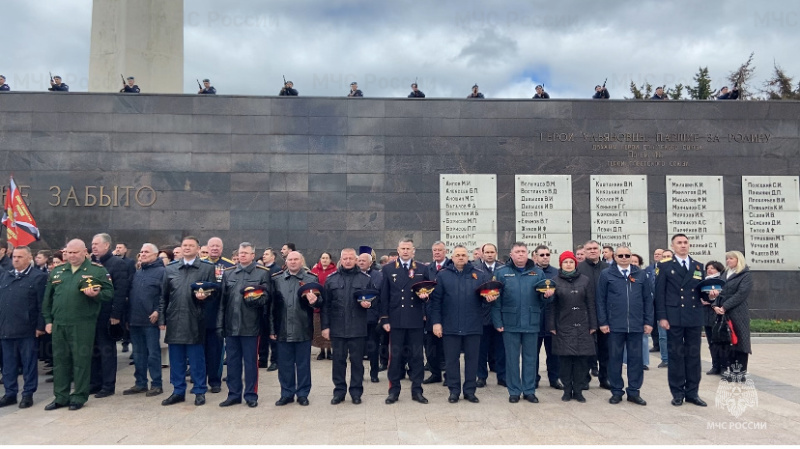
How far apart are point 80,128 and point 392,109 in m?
7.14

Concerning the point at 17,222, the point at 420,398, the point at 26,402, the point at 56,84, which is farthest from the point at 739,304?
the point at 56,84

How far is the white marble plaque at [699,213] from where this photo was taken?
1321 centimetres

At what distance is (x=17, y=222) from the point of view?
35.4 feet

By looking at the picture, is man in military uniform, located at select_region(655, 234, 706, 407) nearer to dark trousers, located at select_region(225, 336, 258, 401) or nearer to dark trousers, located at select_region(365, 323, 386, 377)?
dark trousers, located at select_region(365, 323, 386, 377)

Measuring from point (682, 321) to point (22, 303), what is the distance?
24.7 feet

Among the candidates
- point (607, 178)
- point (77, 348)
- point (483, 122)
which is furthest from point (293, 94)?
Answer: point (77, 348)

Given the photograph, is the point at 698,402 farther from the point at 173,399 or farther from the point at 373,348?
the point at 173,399

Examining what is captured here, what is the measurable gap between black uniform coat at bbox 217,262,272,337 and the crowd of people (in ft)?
0.05

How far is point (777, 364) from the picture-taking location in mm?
8992

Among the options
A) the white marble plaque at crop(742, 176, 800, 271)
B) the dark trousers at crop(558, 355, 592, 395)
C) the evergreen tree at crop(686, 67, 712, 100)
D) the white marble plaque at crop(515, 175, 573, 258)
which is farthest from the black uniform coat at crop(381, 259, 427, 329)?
the evergreen tree at crop(686, 67, 712, 100)

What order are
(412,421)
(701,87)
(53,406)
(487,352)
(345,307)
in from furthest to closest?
(701,87) → (487,352) → (345,307) → (53,406) → (412,421)

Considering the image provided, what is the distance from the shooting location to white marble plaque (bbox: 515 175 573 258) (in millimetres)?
13242

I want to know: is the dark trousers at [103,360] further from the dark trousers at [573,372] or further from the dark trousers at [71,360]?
the dark trousers at [573,372]

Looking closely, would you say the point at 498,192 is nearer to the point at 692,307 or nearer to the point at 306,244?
the point at 306,244
